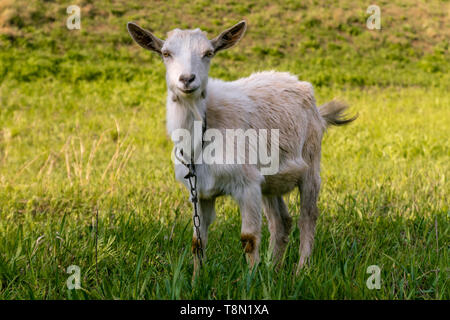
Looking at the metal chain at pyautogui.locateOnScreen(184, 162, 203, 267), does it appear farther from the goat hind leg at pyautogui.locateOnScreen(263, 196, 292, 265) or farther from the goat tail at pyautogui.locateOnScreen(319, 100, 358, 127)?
the goat tail at pyautogui.locateOnScreen(319, 100, 358, 127)

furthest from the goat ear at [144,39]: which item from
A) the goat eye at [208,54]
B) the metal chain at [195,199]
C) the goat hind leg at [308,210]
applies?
the goat hind leg at [308,210]

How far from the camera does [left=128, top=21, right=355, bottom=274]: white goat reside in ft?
11.3

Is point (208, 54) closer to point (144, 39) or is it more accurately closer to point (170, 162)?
point (144, 39)

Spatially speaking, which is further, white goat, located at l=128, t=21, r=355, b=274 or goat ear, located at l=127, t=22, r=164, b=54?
goat ear, located at l=127, t=22, r=164, b=54

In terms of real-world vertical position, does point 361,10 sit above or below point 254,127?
above

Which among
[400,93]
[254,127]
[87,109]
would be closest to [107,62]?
[87,109]

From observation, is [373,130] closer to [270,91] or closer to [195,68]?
[270,91]

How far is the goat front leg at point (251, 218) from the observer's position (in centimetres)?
365

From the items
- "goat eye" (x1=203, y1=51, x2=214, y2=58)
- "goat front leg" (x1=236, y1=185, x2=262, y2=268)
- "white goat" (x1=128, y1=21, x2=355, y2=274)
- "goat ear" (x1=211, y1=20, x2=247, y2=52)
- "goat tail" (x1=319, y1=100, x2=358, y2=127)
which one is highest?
"goat ear" (x1=211, y1=20, x2=247, y2=52)

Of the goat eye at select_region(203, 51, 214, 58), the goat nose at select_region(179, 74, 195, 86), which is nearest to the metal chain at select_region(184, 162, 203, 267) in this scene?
the goat nose at select_region(179, 74, 195, 86)

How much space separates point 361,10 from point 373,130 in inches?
551

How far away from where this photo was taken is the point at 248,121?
154 inches

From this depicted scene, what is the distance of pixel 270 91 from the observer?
171 inches

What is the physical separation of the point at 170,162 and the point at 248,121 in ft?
15.8
